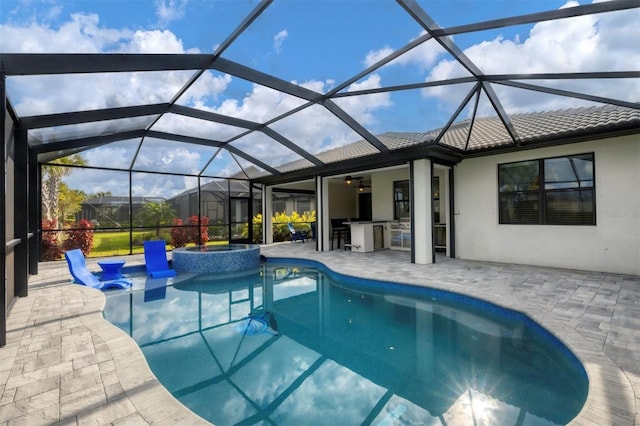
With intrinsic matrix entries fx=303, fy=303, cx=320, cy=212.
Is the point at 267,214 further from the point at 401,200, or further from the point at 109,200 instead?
the point at 109,200

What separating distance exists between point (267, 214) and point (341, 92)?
8.55 metres

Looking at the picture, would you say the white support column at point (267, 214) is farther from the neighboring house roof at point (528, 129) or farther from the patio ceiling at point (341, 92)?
the neighboring house roof at point (528, 129)

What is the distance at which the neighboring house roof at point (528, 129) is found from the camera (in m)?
5.98

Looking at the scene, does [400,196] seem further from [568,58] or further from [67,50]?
[67,50]

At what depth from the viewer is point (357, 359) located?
11.6ft

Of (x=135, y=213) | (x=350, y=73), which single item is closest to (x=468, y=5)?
(x=350, y=73)

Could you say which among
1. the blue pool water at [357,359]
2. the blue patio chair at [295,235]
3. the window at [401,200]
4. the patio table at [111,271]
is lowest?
the blue pool water at [357,359]

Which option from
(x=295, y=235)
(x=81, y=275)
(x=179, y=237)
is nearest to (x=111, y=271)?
(x=81, y=275)

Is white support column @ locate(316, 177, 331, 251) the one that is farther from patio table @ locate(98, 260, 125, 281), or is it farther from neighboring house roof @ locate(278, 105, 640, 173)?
patio table @ locate(98, 260, 125, 281)

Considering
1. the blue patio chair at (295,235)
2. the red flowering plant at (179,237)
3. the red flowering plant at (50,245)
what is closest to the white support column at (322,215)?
the blue patio chair at (295,235)

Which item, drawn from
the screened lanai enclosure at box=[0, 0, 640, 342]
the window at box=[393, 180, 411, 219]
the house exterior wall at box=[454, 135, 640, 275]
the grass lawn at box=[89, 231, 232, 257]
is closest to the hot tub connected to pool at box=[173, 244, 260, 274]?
the screened lanai enclosure at box=[0, 0, 640, 342]

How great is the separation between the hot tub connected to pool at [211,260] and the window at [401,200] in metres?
5.29

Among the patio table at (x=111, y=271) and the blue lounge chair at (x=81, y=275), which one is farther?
the patio table at (x=111, y=271)

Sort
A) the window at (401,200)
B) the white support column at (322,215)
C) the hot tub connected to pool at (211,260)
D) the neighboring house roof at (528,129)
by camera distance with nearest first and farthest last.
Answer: the neighboring house roof at (528,129) < the hot tub connected to pool at (211,260) < the window at (401,200) < the white support column at (322,215)
